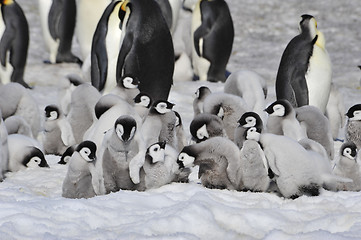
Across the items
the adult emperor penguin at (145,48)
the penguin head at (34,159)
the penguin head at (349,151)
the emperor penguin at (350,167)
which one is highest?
the adult emperor penguin at (145,48)

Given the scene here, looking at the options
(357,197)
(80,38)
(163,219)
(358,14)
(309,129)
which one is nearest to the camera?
(163,219)

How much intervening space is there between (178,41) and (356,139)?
8.04m

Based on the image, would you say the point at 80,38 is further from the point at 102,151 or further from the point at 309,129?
the point at 102,151

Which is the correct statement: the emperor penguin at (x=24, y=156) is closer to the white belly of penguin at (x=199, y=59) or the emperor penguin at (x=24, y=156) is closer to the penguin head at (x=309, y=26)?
the penguin head at (x=309, y=26)

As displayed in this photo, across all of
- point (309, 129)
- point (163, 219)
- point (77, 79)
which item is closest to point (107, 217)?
point (163, 219)

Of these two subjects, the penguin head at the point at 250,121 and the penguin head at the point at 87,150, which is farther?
the penguin head at the point at 250,121

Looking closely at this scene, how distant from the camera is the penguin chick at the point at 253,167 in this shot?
4.64 meters

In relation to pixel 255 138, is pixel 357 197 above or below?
below

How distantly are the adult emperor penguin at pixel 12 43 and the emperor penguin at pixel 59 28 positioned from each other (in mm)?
1810

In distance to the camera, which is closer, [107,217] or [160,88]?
[107,217]

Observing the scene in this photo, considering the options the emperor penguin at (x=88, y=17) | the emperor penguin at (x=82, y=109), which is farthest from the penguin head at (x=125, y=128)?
the emperor penguin at (x=88, y=17)

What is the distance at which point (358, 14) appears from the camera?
18.4 meters

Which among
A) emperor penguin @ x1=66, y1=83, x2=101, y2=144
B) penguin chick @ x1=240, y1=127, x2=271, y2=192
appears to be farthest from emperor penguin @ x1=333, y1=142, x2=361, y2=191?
emperor penguin @ x1=66, y1=83, x2=101, y2=144

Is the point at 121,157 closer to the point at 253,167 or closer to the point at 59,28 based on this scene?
the point at 253,167
